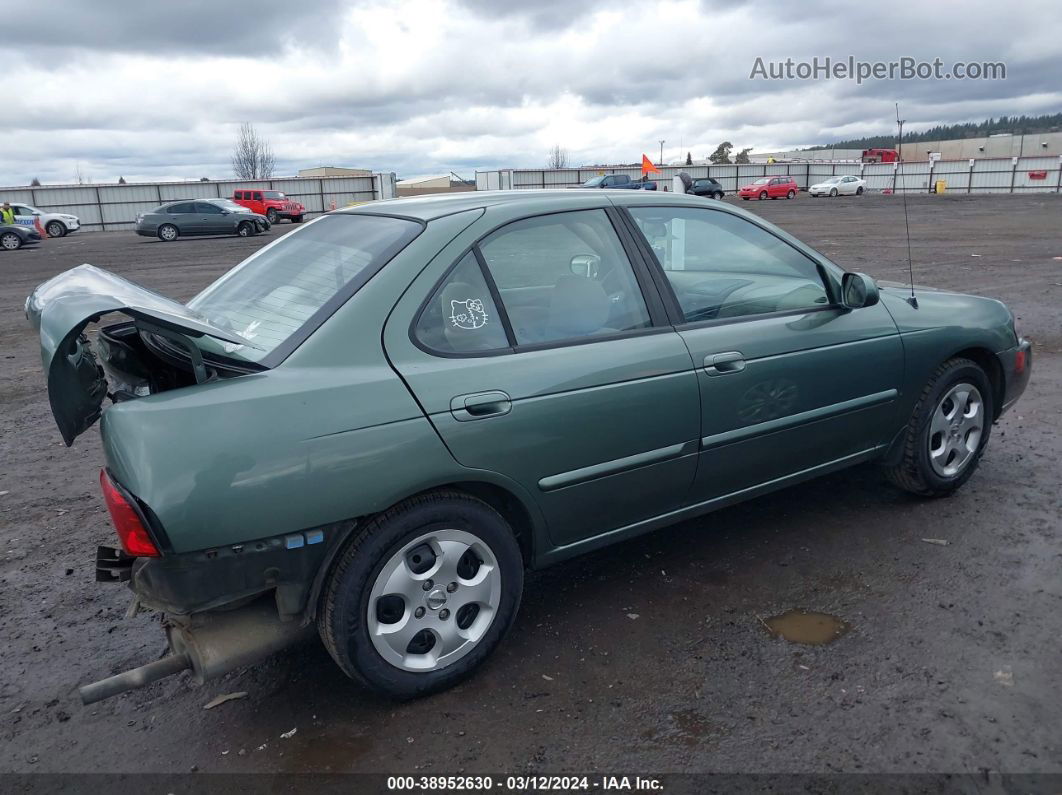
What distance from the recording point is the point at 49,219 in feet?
109

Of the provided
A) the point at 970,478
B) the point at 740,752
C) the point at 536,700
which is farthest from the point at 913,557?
the point at 536,700

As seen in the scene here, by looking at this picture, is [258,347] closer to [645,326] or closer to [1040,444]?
[645,326]

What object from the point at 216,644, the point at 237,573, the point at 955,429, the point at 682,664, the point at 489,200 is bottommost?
the point at 682,664

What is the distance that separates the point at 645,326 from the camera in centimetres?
328

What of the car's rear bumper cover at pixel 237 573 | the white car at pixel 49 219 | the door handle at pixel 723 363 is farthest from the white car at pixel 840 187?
the car's rear bumper cover at pixel 237 573

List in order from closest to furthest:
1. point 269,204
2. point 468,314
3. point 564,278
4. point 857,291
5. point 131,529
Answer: point 131,529 < point 468,314 < point 564,278 < point 857,291 < point 269,204

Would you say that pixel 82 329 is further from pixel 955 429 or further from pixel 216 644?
pixel 955 429

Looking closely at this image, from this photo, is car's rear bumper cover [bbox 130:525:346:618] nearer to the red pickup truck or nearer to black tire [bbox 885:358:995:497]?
black tire [bbox 885:358:995:497]

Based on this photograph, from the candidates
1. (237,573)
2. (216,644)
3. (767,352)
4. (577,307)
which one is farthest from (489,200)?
(216,644)

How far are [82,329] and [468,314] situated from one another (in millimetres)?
1211

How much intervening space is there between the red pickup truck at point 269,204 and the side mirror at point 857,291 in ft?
119

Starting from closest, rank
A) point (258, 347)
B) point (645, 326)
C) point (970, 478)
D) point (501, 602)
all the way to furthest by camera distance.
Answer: point (258, 347) < point (501, 602) < point (645, 326) < point (970, 478)

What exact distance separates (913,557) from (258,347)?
9.85ft

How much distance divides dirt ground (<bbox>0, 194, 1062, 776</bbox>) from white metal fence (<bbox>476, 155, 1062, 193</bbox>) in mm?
45003
